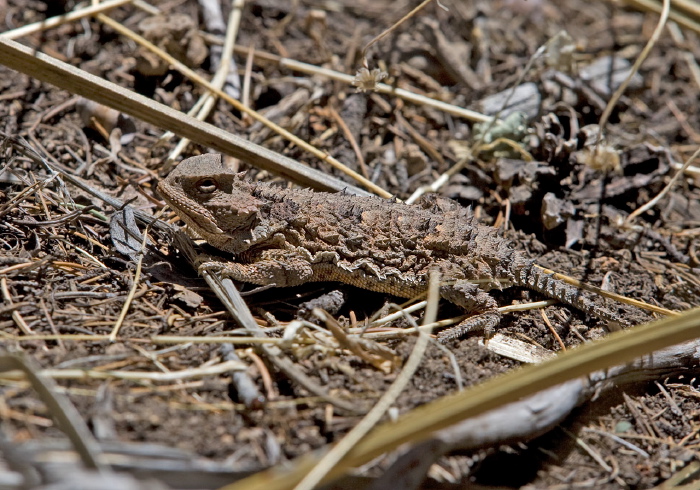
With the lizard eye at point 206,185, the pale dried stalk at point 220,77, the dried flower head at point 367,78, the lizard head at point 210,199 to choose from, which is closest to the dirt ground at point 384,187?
the pale dried stalk at point 220,77

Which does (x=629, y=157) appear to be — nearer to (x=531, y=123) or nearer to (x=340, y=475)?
(x=531, y=123)

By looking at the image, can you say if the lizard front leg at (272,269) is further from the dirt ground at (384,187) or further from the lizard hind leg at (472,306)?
the lizard hind leg at (472,306)

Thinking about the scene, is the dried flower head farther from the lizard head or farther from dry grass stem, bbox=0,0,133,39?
dry grass stem, bbox=0,0,133,39

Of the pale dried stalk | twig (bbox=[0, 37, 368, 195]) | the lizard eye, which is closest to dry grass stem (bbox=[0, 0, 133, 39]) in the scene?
twig (bbox=[0, 37, 368, 195])

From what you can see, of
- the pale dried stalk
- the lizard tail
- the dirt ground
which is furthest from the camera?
the pale dried stalk

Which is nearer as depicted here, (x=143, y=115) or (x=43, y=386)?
(x=43, y=386)

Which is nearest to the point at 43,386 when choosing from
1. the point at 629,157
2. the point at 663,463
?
the point at 663,463

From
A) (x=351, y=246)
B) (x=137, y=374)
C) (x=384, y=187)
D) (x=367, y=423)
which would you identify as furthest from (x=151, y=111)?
(x=367, y=423)
